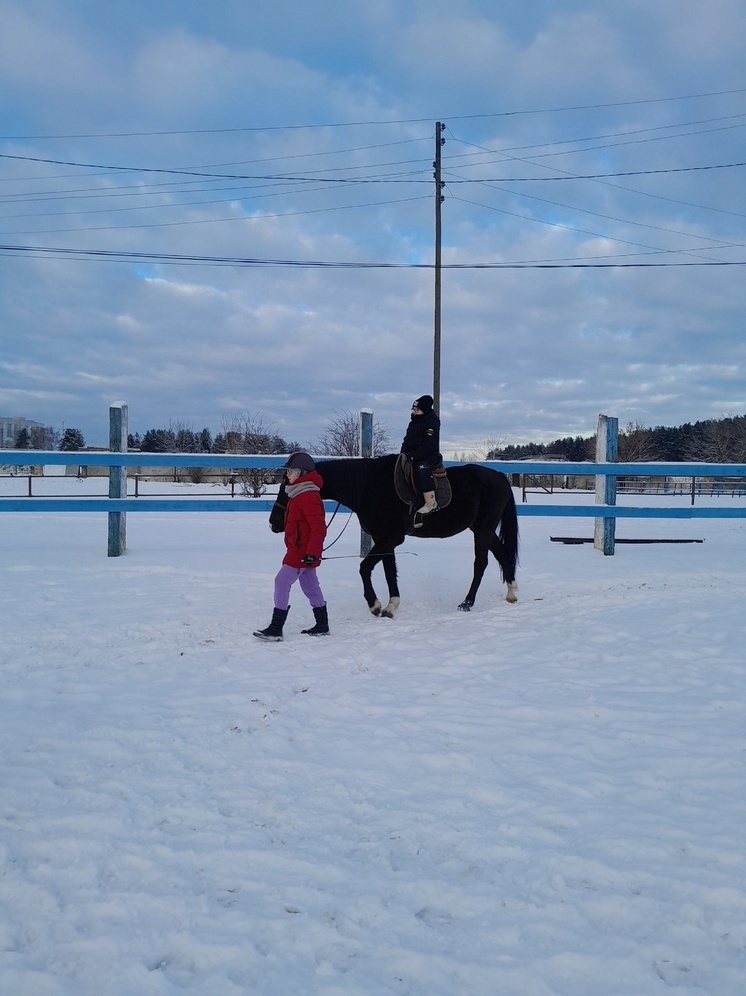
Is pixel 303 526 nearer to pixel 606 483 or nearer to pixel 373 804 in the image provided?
pixel 373 804

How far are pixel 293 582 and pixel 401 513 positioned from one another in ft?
4.70

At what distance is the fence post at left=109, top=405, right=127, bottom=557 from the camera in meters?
8.21

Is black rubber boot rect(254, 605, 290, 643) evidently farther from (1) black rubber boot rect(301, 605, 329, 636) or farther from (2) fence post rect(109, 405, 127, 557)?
(2) fence post rect(109, 405, 127, 557)

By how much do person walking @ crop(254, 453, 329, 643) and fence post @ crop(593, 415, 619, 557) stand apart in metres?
5.00

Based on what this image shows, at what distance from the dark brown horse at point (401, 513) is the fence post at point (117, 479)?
10.3ft

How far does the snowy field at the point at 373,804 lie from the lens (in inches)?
76.7

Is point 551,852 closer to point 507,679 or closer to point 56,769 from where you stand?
point 507,679

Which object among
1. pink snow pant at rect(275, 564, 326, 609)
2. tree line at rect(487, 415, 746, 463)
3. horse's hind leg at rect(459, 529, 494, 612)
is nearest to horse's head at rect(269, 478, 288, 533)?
pink snow pant at rect(275, 564, 326, 609)

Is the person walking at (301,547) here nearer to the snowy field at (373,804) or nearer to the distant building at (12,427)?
the snowy field at (373,804)

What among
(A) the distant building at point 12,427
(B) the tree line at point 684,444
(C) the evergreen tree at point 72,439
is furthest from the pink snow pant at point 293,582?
(A) the distant building at point 12,427

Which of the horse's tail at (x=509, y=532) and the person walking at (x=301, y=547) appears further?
the horse's tail at (x=509, y=532)

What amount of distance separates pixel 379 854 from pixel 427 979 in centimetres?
62

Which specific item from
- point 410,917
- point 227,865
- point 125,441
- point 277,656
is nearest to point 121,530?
point 125,441

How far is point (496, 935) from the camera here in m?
2.06
